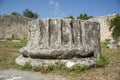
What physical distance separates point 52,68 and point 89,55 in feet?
3.33

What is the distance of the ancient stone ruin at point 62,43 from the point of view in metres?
4.95

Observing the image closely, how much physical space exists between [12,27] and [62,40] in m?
16.3

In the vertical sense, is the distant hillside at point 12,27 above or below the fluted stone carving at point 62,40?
above

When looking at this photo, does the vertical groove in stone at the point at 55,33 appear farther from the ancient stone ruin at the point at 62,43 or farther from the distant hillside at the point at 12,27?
the distant hillside at the point at 12,27

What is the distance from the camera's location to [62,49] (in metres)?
4.96

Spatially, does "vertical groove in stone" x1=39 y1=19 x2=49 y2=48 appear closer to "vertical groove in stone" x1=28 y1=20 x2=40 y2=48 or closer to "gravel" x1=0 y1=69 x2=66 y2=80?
"vertical groove in stone" x1=28 y1=20 x2=40 y2=48

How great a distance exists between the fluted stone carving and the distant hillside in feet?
48.8

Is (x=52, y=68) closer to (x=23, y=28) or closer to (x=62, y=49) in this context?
(x=62, y=49)

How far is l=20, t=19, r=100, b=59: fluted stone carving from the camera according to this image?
16.4 feet

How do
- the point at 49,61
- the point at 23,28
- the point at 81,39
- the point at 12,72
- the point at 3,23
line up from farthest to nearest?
the point at 23,28
the point at 3,23
the point at 81,39
the point at 49,61
the point at 12,72

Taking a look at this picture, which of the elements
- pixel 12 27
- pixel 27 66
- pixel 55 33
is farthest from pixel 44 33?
pixel 12 27

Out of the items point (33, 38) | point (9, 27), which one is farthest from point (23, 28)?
point (33, 38)

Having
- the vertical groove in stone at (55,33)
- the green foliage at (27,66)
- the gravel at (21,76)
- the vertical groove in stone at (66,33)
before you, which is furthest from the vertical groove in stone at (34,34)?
the gravel at (21,76)

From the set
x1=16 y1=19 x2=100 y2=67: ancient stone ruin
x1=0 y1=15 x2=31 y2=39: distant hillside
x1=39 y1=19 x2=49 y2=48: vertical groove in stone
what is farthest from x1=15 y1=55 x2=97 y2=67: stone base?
x1=0 y1=15 x2=31 y2=39: distant hillside
